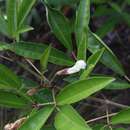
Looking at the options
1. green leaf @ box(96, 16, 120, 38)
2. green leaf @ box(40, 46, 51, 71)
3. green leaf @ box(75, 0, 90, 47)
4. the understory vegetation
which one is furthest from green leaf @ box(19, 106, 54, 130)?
green leaf @ box(96, 16, 120, 38)

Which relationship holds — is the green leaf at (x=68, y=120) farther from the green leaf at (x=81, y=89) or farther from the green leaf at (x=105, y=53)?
the green leaf at (x=105, y=53)

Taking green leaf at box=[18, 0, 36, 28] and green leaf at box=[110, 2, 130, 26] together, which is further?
green leaf at box=[110, 2, 130, 26]

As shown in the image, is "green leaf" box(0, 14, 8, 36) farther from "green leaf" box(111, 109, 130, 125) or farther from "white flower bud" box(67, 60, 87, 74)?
"green leaf" box(111, 109, 130, 125)

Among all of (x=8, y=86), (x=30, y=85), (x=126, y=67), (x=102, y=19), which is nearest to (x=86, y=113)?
(x=126, y=67)

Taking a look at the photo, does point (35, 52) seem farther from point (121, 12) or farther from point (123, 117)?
point (121, 12)

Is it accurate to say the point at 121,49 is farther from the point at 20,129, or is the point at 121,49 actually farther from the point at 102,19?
the point at 20,129

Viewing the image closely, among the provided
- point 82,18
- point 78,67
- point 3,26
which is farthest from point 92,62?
point 3,26
